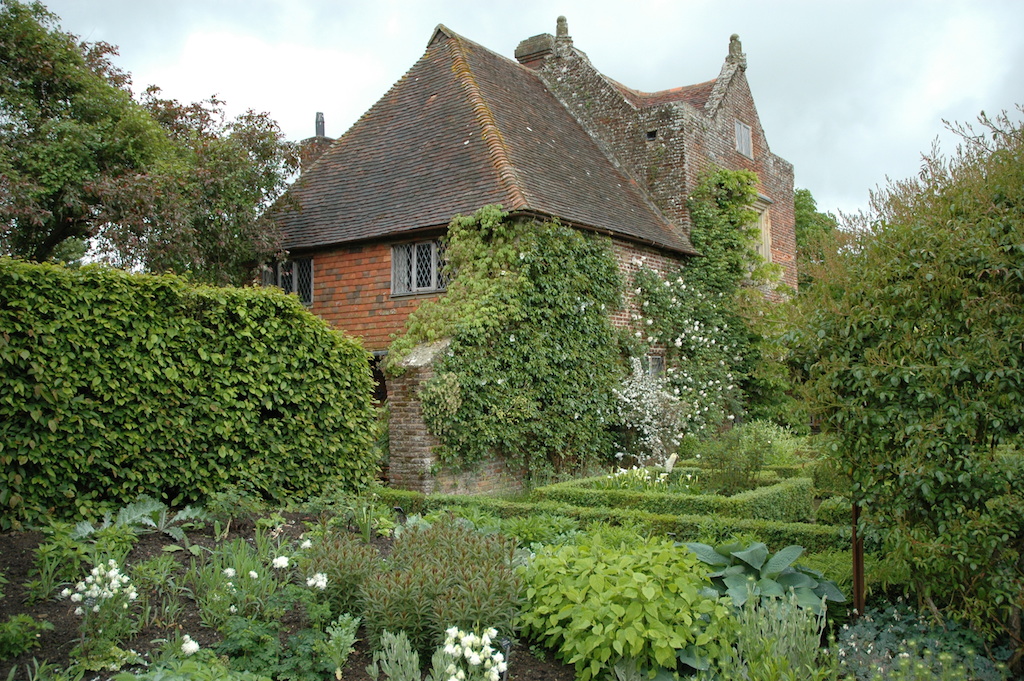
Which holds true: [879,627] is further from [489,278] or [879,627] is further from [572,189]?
[572,189]

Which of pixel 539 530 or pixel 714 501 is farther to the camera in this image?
pixel 714 501

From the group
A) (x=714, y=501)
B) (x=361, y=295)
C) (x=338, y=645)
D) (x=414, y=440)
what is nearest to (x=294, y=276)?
(x=361, y=295)

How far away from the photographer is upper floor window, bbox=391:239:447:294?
14.0 metres

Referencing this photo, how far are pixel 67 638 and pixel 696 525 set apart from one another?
18.5 feet

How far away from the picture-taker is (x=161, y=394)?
7551 millimetres

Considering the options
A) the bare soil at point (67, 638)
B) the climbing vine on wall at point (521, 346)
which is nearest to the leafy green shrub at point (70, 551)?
the bare soil at point (67, 638)

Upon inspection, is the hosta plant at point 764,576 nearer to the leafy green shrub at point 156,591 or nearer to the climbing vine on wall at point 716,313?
the leafy green shrub at point 156,591

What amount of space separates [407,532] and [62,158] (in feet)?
38.0

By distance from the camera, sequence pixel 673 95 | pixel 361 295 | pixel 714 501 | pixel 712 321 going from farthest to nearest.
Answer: pixel 673 95, pixel 712 321, pixel 361 295, pixel 714 501

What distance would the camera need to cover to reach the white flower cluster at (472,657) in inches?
164

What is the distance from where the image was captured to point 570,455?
1383 cm

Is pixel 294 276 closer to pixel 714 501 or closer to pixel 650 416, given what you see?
pixel 650 416

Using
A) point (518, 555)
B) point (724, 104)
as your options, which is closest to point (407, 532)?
point (518, 555)

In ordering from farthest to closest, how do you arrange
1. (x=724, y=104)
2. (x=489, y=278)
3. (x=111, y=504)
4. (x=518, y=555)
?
(x=724, y=104) → (x=489, y=278) → (x=111, y=504) → (x=518, y=555)
